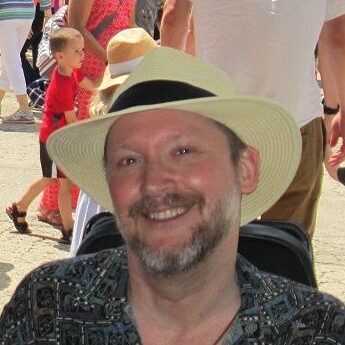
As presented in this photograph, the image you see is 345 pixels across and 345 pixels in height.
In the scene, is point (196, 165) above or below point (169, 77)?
below

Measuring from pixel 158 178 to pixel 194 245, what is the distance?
18cm

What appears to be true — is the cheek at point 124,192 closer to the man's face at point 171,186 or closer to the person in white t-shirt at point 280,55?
the man's face at point 171,186

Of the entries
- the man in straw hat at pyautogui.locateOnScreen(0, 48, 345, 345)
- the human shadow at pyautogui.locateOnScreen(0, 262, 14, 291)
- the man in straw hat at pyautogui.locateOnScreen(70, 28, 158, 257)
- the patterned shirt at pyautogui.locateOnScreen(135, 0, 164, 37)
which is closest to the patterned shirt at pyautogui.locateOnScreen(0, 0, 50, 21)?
the patterned shirt at pyautogui.locateOnScreen(135, 0, 164, 37)

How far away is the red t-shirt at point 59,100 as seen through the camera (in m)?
5.64

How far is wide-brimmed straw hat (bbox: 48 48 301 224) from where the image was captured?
225cm

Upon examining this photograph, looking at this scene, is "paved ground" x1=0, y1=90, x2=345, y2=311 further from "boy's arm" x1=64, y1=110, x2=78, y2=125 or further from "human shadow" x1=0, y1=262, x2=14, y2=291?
"boy's arm" x1=64, y1=110, x2=78, y2=125

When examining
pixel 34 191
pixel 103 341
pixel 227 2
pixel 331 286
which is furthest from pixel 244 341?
pixel 34 191

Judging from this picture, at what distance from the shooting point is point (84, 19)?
5.60 metres

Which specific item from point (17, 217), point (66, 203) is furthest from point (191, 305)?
point (17, 217)

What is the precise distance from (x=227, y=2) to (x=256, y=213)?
123 cm

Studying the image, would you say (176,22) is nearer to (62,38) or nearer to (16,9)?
(62,38)

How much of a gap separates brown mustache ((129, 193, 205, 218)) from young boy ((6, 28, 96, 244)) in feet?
10.8

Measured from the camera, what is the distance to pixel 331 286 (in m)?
5.36

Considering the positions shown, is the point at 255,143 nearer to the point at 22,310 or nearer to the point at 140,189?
the point at 140,189
